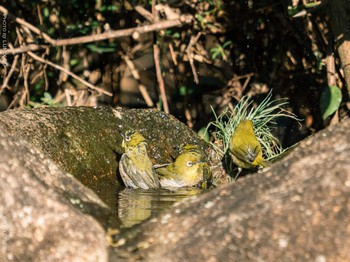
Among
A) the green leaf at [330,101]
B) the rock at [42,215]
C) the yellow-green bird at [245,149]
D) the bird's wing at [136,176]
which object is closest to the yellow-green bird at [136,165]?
the bird's wing at [136,176]

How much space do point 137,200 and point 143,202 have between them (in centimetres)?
9

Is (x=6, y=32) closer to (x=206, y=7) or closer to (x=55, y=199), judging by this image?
(x=206, y=7)

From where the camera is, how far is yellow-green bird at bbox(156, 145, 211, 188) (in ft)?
21.0

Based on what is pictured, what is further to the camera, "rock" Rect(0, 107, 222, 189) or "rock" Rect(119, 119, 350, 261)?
"rock" Rect(0, 107, 222, 189)

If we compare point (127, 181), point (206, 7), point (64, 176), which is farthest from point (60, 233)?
point (206, 7)

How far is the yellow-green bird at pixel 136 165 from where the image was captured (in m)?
6.13

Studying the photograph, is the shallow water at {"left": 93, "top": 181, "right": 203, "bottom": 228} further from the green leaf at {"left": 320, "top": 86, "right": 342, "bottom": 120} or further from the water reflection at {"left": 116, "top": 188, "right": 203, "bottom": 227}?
the green leaf at {"left": 320, "top": 86, "right": 342, "bottom": 120}

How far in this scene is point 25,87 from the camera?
9.37 m

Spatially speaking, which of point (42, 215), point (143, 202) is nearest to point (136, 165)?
point (143, 202)

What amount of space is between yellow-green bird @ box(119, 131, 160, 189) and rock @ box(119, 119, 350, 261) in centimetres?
217

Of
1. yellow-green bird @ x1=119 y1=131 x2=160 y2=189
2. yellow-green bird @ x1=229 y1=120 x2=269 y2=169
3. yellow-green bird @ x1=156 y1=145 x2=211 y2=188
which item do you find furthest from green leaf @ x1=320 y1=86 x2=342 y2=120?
yellow-green bird @ x1=119 y1=131 x2=160 y2=189

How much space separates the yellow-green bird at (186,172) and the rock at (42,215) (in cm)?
222

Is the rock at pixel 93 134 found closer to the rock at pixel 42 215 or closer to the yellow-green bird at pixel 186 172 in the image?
the yellow-green bird at pixel 186 172

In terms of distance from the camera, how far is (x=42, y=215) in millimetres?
3854
